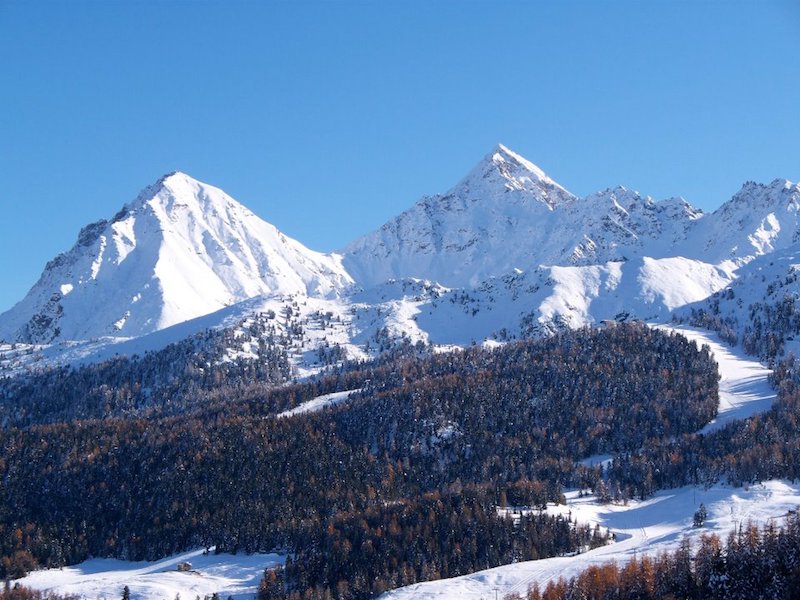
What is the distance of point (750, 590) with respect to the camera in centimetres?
19000

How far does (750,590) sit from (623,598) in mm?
26068

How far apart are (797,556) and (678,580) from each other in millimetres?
26678

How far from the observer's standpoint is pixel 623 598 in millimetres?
192125

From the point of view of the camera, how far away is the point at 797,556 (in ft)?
642

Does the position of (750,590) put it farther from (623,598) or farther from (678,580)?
(623,598)

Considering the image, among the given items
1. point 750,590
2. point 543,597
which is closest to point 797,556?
point 750,590

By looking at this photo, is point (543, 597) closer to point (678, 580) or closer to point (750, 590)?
point (678, 580)

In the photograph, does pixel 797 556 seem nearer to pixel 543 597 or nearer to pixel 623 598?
pixel 623 598

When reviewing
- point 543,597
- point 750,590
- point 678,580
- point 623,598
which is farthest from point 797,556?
point 543,597

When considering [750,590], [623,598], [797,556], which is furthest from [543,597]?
[797,556]

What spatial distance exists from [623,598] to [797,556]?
39102 millimetres

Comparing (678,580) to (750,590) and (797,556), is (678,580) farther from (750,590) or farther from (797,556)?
(797,556)

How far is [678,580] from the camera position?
193 m

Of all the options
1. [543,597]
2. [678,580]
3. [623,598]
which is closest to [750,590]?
[678,580]
